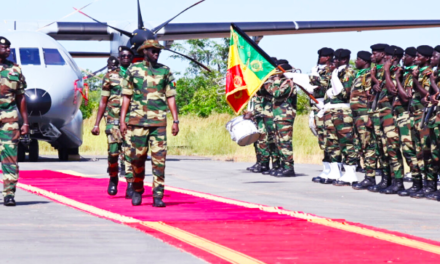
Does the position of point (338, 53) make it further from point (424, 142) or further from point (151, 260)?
point (151, 260)

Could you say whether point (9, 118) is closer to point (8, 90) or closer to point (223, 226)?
point (8, 90)

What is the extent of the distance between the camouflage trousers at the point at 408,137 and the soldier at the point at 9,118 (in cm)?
476

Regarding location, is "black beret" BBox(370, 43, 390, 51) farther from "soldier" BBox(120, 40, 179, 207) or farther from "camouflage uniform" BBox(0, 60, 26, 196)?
"camouflage uniform" BBox(0, 60, 26, 196)

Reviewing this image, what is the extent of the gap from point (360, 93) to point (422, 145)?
1.52 meters

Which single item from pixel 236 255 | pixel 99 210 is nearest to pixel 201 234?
pixel 236 255

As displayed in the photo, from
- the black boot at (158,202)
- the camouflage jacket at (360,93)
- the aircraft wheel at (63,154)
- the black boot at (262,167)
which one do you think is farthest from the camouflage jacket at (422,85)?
the aircraft wheel at (63,154)

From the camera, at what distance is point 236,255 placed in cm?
596

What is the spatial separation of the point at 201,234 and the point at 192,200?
3084 millimetres

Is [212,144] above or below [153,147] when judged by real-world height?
below

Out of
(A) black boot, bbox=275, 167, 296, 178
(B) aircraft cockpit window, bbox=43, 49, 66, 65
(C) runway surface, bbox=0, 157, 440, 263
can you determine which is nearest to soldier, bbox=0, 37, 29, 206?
(C) runway surface, bbox=0, 157, 440, 263

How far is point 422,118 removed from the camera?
10273 mm

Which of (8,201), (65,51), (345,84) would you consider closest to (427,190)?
(345,84)

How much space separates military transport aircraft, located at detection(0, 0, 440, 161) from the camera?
1742 cm

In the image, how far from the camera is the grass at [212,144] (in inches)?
916
